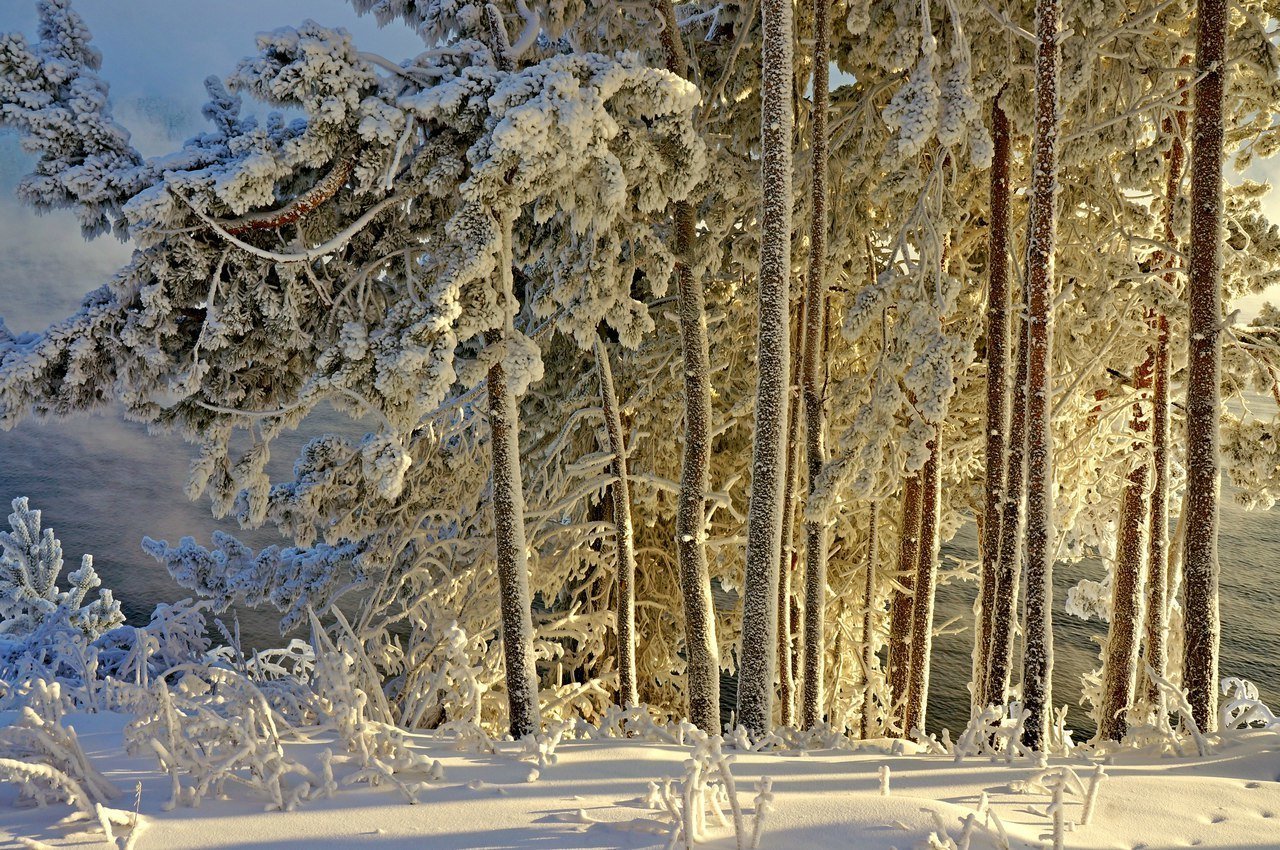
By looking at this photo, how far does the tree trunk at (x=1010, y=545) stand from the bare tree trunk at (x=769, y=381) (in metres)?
1.82

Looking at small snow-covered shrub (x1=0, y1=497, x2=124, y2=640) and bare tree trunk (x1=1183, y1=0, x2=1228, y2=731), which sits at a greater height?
bare tree trunk (x1=1183, y1=0, x2=1228, y2=731)

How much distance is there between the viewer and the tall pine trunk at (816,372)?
793cm

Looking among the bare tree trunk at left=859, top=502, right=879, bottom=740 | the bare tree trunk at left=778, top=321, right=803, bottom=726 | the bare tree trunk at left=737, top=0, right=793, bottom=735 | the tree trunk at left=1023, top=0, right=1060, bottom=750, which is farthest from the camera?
the bare tree trunk at left=859, top=502, right=879, bottom=740

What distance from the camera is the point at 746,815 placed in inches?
150

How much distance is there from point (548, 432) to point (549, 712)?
3494 millimetres

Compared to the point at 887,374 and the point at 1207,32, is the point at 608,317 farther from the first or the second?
the point at 1207,32

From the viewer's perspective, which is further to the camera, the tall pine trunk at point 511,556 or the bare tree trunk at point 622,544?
the bare tree trunk at point 622,544

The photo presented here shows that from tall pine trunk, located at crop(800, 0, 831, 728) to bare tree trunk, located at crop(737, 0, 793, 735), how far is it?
679mm

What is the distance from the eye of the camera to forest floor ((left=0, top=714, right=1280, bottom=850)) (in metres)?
3.55

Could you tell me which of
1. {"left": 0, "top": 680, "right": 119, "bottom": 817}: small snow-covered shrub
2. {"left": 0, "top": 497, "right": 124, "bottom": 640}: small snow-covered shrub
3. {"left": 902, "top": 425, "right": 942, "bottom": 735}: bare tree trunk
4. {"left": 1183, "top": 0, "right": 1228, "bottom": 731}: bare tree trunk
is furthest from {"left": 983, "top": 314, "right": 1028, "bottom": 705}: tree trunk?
{"left": 0, "top": 497, "right": 124, "bottom": 640}: small snow-covered shrub

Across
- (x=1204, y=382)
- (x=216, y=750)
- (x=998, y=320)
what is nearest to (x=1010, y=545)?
(x=1204, y=382)

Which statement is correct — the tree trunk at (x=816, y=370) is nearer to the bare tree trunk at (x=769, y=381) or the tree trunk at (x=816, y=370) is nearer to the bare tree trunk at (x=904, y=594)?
the bare tree trunk at (x=769, y=381)

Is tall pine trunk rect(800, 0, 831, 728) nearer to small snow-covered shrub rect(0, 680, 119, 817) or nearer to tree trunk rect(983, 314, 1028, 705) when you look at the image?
tree trunk rect(983, 314, 1028, 705)

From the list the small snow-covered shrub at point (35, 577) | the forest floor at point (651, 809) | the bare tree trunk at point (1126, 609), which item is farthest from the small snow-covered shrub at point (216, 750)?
the small snow-covered shrub at point (35, 577)
